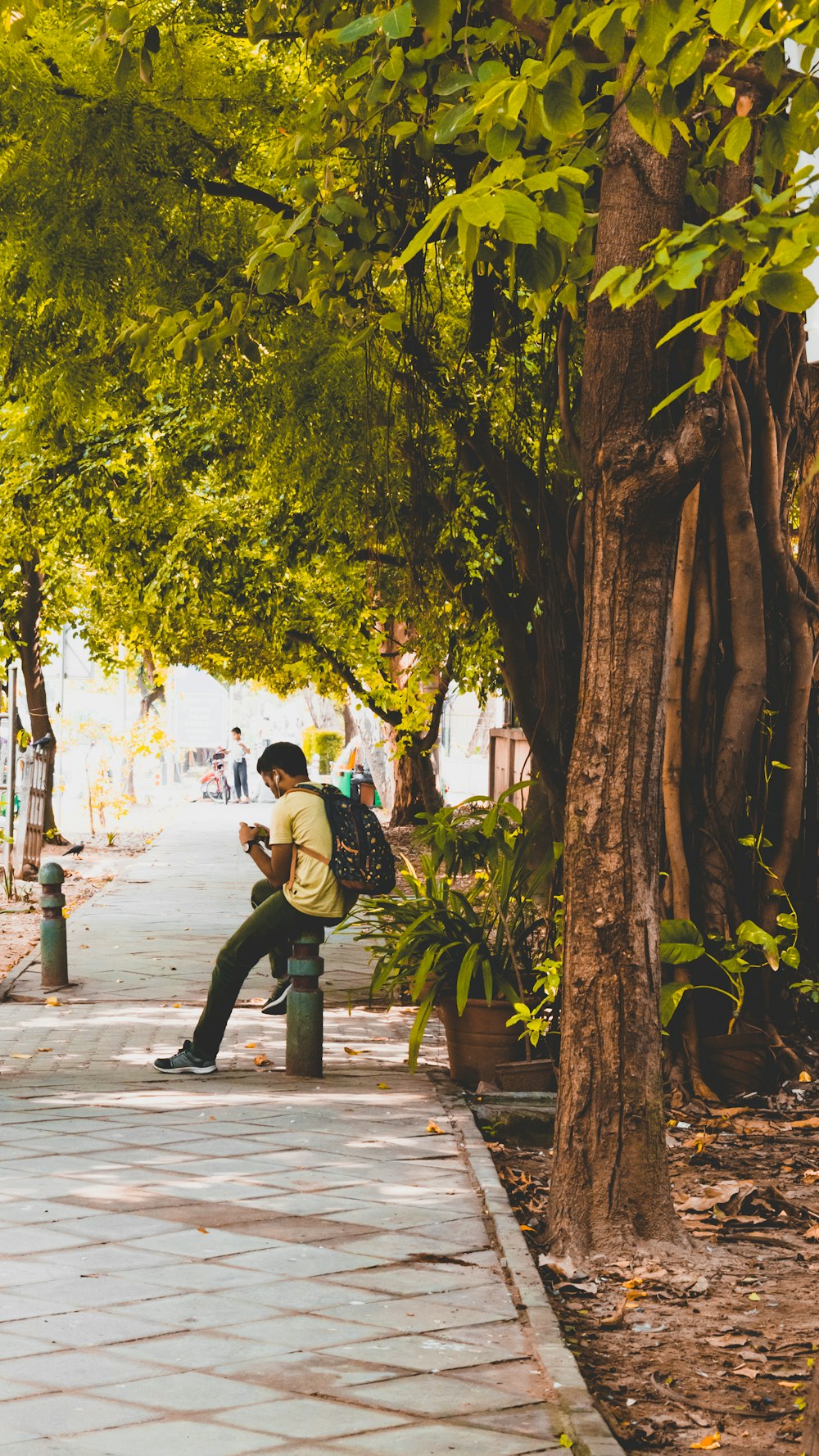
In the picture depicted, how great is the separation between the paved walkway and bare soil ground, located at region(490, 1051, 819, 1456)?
247 millimetres

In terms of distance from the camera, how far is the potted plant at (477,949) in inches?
265

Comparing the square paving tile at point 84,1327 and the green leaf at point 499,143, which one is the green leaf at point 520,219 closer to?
the green leaf at point 499,143

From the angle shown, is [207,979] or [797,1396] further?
[207,979]

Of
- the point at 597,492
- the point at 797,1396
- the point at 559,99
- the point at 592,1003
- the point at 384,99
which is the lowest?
the point at 797,1396

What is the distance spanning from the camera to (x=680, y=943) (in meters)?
6.62

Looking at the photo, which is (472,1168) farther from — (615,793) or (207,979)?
(207,979)

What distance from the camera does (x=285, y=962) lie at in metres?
9.20

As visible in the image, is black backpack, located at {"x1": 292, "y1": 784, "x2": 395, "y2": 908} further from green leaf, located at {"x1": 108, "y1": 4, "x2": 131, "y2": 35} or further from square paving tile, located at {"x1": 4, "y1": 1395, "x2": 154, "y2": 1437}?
square paving tile, located at {"x1": 4, "y1": 1395, "x2": 154, "y2": 1437}

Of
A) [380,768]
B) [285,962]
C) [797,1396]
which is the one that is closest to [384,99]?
[797,1396]

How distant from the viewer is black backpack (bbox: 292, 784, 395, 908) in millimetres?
7375

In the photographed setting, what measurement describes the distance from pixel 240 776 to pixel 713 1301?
29.7m

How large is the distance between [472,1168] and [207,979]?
15.5ft

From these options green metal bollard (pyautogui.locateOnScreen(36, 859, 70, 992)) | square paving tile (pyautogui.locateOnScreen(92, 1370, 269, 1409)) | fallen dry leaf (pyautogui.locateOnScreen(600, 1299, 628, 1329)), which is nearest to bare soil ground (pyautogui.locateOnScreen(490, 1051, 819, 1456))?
fallen dry leaf (pyautogui.locateOnScreen(600, 1299, 628, 1329))

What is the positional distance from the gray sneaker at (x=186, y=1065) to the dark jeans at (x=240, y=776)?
26185 millimetres
